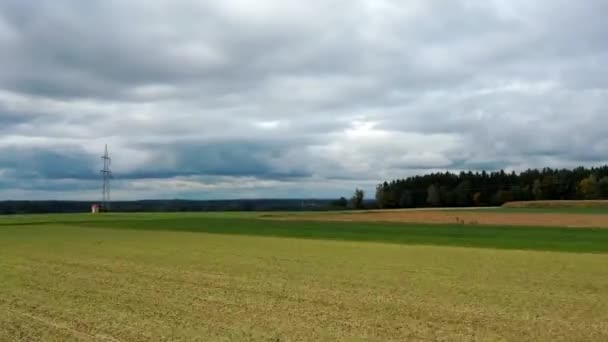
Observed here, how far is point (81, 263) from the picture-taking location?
75.7 ft

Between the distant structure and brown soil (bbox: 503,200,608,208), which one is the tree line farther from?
the distant structure

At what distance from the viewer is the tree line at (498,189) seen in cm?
14252

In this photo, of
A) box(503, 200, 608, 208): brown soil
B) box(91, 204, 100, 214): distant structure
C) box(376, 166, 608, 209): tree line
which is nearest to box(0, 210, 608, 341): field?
box(503, 200, 608, 208): brown soil

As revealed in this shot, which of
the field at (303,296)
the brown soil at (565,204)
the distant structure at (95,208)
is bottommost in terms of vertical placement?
the field at (303,296)

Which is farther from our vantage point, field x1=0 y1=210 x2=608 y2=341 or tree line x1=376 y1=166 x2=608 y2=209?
tree line x1=376 y1=166 x2=608 y2=209

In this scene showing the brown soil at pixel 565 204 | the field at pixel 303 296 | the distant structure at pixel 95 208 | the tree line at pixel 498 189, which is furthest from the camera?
the tree line at pixel 498 189

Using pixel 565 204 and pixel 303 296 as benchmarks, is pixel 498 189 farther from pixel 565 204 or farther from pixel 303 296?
pixel 303 296

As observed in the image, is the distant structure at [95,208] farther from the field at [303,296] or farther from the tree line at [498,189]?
the field at [303,296]

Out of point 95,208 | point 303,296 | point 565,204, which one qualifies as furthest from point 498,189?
point 303,296

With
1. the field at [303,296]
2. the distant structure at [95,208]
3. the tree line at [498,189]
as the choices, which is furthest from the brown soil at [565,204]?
the field at [303,296]

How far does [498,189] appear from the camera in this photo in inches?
6083

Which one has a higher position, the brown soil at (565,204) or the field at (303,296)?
the brown soil at (565,204)

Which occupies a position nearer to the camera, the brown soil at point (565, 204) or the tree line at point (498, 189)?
the brown soil at point (565, 204)

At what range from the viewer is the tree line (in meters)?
143
